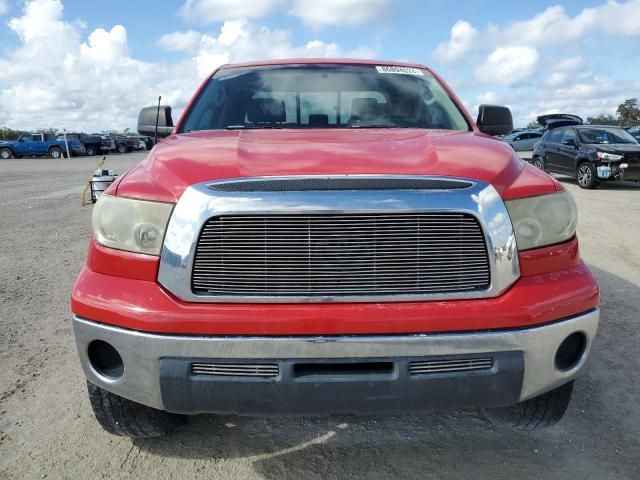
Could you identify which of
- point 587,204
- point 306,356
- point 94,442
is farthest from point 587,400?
point 587,204

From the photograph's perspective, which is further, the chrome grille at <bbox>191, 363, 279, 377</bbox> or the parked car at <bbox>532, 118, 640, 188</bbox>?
the parked car at <bbox>532, 118, 640, 188</bbox>

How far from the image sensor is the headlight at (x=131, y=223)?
6.41ft

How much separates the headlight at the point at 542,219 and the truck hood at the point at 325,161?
0.04 metres

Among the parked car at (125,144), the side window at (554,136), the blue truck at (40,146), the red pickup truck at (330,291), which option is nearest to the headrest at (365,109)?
the red pickup truck at (330,291)

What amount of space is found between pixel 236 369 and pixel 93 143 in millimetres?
37940

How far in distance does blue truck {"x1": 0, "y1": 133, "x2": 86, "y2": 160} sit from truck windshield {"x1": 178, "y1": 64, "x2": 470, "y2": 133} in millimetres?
33901

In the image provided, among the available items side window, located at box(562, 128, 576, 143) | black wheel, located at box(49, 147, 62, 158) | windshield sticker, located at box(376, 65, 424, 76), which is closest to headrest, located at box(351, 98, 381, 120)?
windshield sticker, located at box(376, 65, 424, 76)

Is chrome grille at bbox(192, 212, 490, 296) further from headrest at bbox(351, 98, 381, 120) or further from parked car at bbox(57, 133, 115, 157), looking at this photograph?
parked car at bbox(57, 133, 115, 157)

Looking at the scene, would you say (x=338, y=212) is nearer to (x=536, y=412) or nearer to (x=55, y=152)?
(x=536, y=412)

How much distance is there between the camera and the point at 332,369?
188cm

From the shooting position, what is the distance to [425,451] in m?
2.41

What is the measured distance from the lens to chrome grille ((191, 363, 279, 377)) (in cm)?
184

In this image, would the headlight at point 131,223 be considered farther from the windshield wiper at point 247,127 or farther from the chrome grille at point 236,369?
the windshield wiper at point 247,127

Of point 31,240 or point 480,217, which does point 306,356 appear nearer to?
point 480,217
